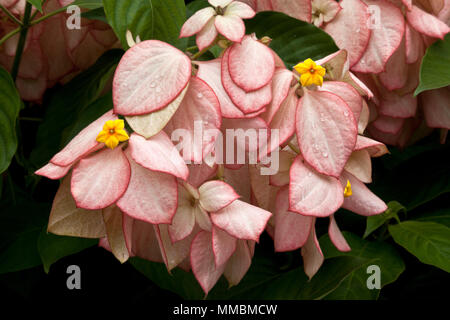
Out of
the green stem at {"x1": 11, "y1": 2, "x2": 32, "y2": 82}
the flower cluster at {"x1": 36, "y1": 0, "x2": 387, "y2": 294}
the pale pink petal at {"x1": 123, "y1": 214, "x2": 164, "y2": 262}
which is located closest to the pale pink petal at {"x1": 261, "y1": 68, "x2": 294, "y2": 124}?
the flower cluster at {"x1": 36, "y1": 0, "x2": 387, "y2": 294}

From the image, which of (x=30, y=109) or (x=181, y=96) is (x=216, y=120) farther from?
(x=30, y=109)

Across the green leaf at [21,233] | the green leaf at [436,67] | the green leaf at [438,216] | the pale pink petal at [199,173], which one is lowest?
the green leaf at [438,216]

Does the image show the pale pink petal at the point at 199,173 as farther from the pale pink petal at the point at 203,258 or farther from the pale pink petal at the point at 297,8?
the pale pink petal at the point at 297,8

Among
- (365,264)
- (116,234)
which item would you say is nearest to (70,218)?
(116,234)

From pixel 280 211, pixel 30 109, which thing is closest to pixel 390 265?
pixel 280 211

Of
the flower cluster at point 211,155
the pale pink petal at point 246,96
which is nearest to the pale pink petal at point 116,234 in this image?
the flower cluster at point 211,155

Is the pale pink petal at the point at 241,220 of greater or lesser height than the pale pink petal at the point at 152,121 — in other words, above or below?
below
